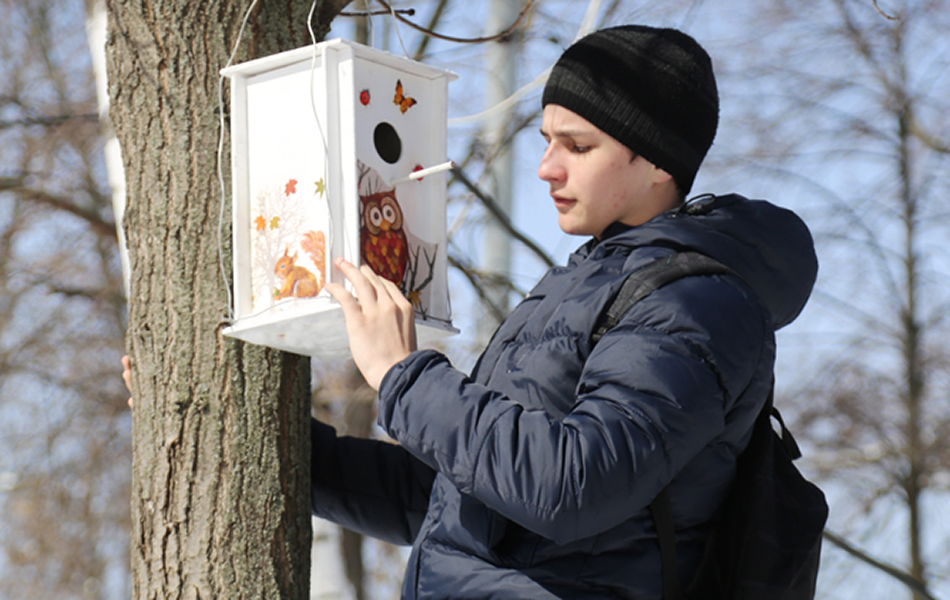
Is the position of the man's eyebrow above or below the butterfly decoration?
above

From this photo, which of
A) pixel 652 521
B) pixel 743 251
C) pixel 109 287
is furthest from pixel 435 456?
pixel 109 287

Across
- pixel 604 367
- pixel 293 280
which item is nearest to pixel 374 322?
pixel 293 280

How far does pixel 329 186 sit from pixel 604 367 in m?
0.80

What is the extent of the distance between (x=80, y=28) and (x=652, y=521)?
294 inches

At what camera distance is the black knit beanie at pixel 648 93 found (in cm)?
183

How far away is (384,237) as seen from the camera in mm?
2074

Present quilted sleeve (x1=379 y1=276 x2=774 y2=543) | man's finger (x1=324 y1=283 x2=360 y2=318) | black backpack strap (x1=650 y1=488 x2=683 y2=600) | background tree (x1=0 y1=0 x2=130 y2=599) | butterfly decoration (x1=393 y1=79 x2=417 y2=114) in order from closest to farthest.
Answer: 1. quilted sleeve (x1=379 y1=276 x2=774 y2=543)
2. black backpack strap (x1=650 y1=488 x2=683 y2=600)
3. man's finger (x1=324 y1=283 x2=360 y2=318)
4. butterfly decoration (x1=393 y1=79 x2=417 y2=114)
5. background tree (x1=0 y1=0 x2=130 y2=599)

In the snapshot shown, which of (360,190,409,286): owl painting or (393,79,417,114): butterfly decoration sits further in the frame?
(393,79,417,114): butterfly decoration

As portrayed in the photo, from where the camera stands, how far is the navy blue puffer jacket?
141 cm

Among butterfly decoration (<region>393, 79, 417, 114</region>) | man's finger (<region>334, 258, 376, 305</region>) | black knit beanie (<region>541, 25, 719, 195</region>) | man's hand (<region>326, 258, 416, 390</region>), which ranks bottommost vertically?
man's hand (<region>326, 258, 416, 390</region>)

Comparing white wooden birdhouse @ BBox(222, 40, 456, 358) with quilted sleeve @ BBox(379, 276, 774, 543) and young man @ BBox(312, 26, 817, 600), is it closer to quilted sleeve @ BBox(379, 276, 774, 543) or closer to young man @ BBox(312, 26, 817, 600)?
young man @ BBox(312, 26, 817, 600)

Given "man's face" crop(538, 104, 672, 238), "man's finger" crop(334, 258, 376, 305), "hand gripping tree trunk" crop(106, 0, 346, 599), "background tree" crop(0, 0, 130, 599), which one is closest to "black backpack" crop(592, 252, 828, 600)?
"man's face" crop(538, 104, 672, 238)

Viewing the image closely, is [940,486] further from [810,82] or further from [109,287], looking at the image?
[109,287]

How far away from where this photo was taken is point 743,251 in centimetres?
167
